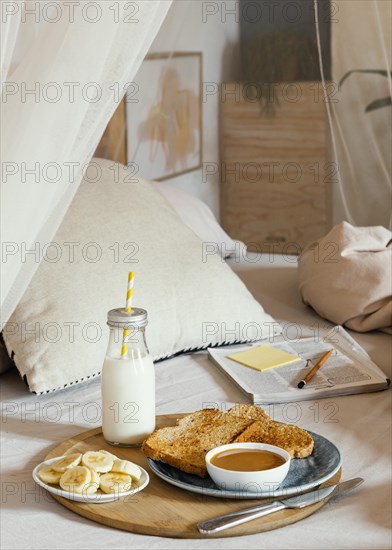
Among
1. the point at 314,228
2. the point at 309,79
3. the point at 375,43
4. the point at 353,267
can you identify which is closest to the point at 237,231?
the point at 314,228

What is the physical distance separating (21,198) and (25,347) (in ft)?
1.46

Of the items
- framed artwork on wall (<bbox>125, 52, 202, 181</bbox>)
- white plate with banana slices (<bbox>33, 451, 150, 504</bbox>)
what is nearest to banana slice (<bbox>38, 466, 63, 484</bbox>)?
white plate with banana slices (<bbox>33, 451, 150, 504</bbox>)

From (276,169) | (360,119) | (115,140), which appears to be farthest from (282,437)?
(276,169)

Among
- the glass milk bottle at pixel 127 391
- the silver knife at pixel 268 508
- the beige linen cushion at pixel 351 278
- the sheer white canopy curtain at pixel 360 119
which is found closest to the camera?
the silver knife at pixel 268 508

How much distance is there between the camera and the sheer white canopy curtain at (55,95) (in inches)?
41.8

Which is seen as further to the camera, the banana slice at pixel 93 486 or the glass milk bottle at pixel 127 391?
the glass milk bottle at pixel 127 391

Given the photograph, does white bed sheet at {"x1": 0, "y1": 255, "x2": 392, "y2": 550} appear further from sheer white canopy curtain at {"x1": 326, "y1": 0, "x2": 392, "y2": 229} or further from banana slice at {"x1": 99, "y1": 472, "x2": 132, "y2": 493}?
sheer white canopy curtain at {"x1": 326, "y1": 0, "x2": 392, "y2": 229}

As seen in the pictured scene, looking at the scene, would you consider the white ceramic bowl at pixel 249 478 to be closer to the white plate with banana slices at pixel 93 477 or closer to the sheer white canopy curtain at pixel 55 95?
the white plate with banana slices at pixel 93 477

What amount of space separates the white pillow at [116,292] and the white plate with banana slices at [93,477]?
14.3 inches

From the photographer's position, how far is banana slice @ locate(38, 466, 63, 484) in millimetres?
1059

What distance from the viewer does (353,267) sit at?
185cm

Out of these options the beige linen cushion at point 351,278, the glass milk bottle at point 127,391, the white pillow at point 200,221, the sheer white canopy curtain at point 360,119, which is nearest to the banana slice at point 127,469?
the glass milk bottle at point 127,391

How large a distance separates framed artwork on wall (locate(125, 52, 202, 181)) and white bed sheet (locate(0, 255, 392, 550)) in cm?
111

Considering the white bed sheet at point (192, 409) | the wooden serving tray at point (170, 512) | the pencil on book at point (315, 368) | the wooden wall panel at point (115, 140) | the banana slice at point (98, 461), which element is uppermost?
the wooden wall panel at point (115, 140)
